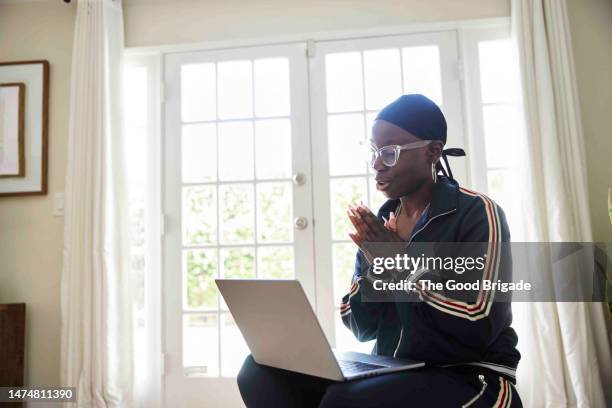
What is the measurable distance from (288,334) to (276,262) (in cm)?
161

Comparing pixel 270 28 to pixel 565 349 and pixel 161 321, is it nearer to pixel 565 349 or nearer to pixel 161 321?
pixel 161 321

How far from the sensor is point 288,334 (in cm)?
112

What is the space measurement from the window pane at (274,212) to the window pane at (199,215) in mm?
265

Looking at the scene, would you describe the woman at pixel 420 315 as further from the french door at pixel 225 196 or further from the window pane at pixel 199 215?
the window pane at pixel 199 215

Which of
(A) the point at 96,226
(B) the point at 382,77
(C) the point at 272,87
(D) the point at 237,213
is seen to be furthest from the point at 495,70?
(A) the point at 96,226

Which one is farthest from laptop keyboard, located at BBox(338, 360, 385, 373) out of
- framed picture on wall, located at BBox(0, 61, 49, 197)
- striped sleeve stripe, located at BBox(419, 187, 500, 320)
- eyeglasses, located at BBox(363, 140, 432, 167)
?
framed picture on wall, located at BBox(0, 61, 49, 197)

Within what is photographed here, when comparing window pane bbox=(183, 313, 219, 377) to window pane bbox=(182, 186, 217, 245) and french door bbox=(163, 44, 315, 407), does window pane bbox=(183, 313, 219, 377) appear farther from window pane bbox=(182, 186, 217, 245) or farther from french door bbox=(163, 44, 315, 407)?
window pane bbox=(182, 186, 217, 245)

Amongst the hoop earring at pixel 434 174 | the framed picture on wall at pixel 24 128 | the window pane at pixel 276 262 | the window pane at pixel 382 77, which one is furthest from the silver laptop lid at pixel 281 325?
the framed picture on wall at pixel 24 128

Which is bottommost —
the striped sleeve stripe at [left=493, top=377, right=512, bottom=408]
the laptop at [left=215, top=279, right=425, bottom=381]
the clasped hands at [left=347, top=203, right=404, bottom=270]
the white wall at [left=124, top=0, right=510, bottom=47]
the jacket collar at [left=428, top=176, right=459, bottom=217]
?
the striped sleeve stripe at [left=493, top=377, right=512, bottom=408]

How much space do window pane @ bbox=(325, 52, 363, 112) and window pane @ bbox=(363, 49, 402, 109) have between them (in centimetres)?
5

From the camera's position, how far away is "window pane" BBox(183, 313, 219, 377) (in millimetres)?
2713

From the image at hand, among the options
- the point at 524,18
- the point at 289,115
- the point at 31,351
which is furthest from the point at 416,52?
the point at 31,351

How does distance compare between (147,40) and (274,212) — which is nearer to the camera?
(274,212)

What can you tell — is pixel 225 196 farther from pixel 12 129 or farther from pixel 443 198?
pixel 443 198
